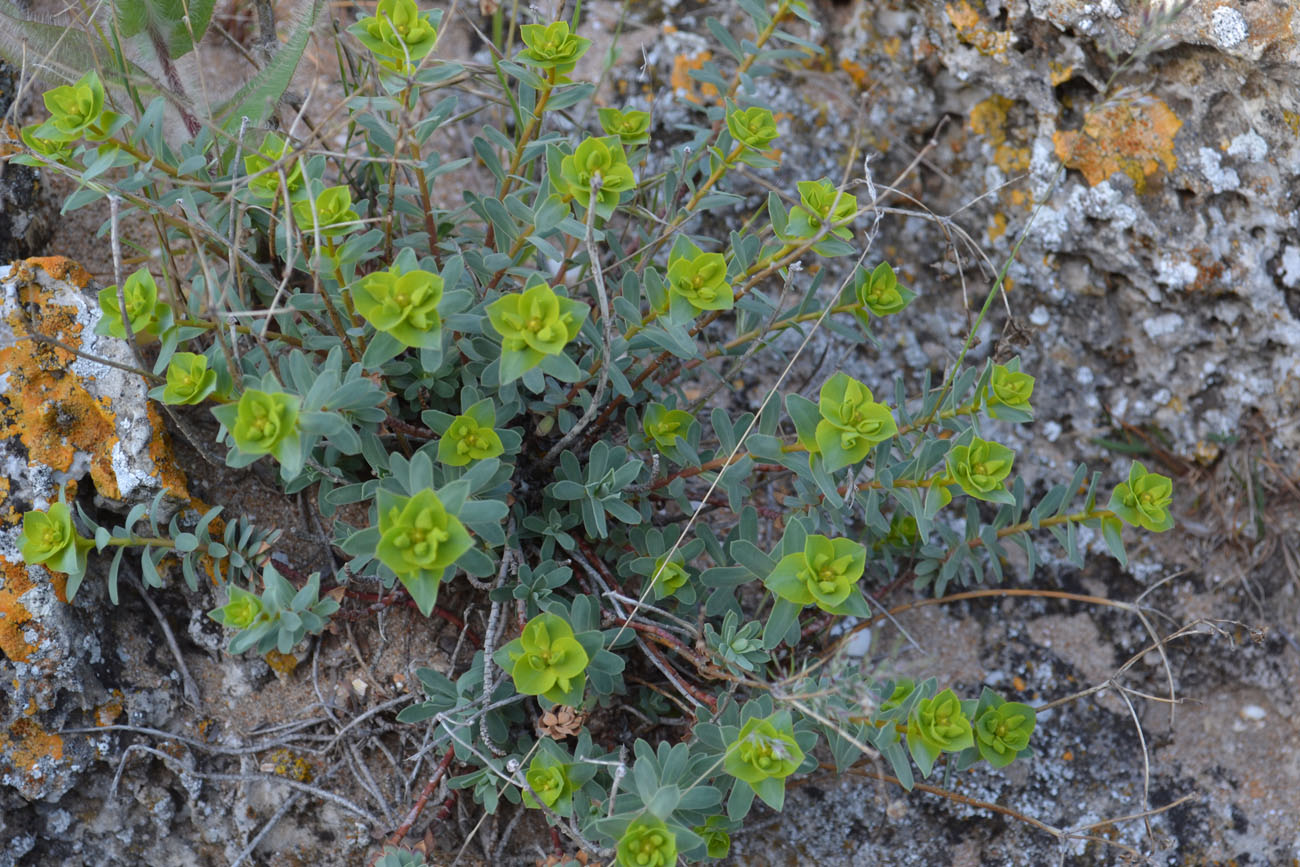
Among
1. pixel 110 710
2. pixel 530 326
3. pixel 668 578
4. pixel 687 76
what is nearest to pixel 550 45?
pixel 530 326

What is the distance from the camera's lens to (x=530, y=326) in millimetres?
1918

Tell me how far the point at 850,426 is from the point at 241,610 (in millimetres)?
1305

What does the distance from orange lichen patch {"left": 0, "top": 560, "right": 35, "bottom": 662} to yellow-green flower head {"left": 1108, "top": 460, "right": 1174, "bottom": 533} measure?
2.48m

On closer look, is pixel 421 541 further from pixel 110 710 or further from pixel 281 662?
pixel 110 710

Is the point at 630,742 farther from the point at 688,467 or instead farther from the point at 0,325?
the point at 0,325

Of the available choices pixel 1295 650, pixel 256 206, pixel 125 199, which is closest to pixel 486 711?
pixel 256 206

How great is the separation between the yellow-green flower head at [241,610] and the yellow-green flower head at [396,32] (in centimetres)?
113

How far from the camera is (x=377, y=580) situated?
244cm

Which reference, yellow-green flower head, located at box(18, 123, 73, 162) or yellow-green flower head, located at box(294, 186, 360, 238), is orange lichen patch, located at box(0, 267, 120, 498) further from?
yellow-green flower head, located at box(294, 186, 360, 238)

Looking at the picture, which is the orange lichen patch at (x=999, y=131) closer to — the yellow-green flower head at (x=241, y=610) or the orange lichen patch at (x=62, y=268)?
the yellow-green flower head at (x=241, y=610)

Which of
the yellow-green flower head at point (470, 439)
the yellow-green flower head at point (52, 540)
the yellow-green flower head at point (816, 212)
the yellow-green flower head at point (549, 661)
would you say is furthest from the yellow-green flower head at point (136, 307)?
the yellow-green flower head at point (816, 212)

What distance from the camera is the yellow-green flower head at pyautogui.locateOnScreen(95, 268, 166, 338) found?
2.07 meters

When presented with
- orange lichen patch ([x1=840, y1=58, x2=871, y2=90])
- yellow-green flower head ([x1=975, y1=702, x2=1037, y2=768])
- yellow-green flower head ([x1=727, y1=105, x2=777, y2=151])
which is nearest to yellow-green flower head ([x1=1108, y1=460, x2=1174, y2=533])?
yellow-green flower head ([x1=975, y1=702, x2=1037, y2=768])

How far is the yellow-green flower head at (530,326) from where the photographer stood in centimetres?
189
